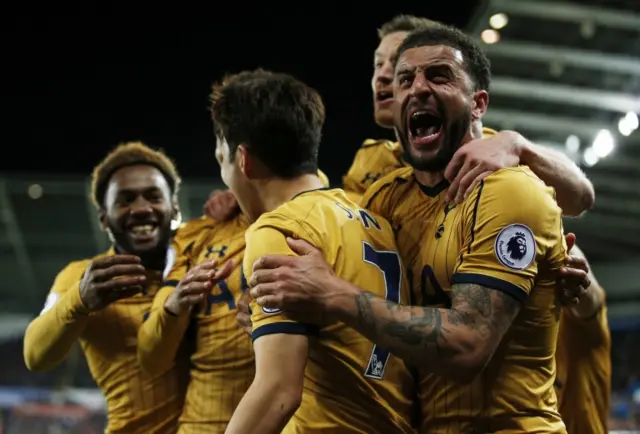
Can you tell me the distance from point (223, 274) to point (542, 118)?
973 cm

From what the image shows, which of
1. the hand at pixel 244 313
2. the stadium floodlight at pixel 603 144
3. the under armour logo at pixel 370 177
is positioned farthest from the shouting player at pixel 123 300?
the stadium floodlight at pixel 603 144

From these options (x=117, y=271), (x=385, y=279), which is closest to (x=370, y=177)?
(x=117, y=271)

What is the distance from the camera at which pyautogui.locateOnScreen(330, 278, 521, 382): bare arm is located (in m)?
2.22

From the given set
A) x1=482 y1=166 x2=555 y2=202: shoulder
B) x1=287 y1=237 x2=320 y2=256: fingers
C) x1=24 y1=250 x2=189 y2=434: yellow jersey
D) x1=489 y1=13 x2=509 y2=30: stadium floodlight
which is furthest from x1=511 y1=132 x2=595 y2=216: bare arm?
x1=489 y1=13 x2=509 y2=30: stadium floodlight

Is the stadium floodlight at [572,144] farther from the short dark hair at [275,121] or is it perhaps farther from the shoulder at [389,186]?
the short dark hair at [275,121]

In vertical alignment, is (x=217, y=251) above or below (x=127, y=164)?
below

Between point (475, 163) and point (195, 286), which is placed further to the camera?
point (195, 286)

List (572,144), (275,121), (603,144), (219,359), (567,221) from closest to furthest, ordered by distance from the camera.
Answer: (275,121)
(219,359)
(603,144)
(572,144)
(567,221)

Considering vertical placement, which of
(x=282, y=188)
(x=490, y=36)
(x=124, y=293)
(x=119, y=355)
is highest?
(x=490, y=36)

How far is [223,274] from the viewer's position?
3.29 meters

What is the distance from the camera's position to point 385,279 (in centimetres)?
252

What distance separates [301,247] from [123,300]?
5.94 feet

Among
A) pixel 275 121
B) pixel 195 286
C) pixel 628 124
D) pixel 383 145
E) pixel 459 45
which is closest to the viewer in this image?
pixel 459 45

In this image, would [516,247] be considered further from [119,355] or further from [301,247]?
[119,355]
